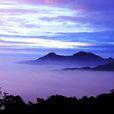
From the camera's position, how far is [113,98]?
28.0 m

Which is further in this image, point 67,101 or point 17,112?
point 67,101

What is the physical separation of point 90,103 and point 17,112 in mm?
4181

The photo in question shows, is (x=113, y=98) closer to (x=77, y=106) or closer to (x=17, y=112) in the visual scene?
(x=77, y=106)

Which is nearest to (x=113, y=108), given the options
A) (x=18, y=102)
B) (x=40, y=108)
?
(x=40, y=108)

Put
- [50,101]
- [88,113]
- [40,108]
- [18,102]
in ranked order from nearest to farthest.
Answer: [88,113], [40,108], [50,101], [18,102]

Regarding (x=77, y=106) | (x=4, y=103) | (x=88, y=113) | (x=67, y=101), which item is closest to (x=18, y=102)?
(x=4, y=103)

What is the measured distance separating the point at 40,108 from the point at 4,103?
20.1ft

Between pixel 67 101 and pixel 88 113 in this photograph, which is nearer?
pixel 88 113

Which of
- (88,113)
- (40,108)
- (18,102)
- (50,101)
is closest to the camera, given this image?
(88,113)

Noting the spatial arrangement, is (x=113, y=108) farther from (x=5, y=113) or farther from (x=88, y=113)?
(x=5, y=113)

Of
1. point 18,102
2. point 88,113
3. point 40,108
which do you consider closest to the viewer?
point 88,113

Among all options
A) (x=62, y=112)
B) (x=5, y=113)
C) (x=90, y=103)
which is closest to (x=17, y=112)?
(x=5, y=113)

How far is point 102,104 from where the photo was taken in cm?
2695

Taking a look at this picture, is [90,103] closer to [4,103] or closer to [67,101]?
[67,101]
